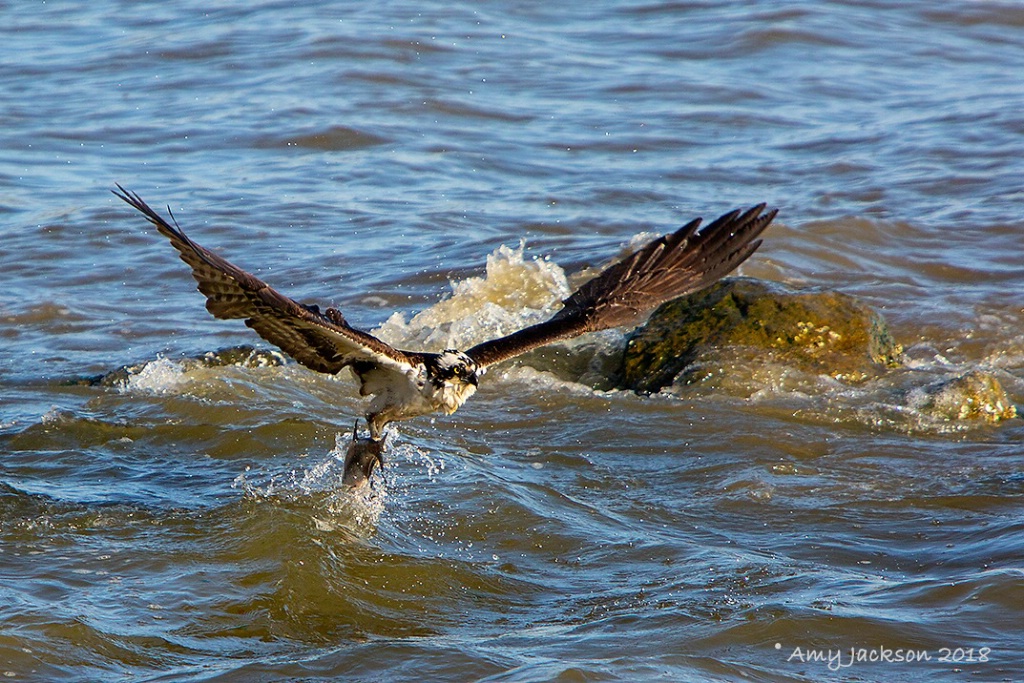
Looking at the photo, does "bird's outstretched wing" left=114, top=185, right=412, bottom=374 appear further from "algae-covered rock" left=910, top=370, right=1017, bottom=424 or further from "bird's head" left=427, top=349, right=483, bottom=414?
"algae-covered rock" left=910, top=370, right=1017, bottom=424

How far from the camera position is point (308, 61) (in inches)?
685

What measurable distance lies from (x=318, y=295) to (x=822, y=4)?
12660mm

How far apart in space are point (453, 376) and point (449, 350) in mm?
447

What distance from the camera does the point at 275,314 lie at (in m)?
5.34

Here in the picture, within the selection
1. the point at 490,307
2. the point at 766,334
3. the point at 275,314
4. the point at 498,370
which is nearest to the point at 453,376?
the point at 275,314

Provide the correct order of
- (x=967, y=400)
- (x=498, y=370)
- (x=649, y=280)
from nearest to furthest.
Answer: (x=649, y=280) → (x=967, y=400) → (x=498, y=370)

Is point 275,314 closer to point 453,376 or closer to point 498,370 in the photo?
point 453,376

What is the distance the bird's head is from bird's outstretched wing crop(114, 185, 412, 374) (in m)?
0.15

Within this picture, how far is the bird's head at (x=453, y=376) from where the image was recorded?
6168 mm

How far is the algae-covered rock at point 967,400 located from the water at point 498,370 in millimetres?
111

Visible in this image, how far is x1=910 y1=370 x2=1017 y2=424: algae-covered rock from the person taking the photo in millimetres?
7797

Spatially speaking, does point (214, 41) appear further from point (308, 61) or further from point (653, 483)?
point (653, 483)

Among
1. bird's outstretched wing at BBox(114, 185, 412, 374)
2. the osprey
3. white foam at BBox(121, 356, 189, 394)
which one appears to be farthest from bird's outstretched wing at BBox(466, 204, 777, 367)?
white foam at BBox(121, 356, 189, 394)

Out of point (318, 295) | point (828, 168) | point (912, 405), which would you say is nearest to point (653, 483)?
point (912, 405)
